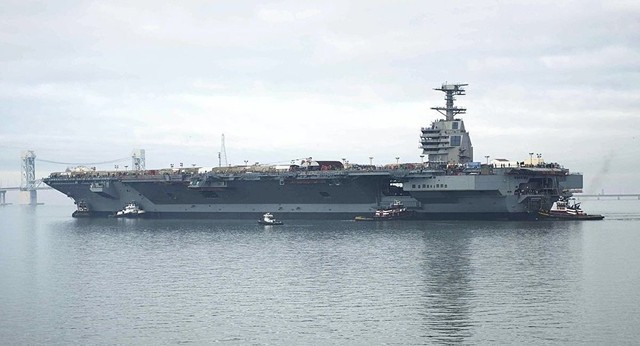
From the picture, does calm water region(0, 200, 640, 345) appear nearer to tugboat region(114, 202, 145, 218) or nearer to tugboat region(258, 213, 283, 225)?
tugboat region(258, 213, 283, 225)

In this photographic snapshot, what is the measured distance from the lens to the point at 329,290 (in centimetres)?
3253

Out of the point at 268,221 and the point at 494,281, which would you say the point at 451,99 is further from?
the point at 494,281

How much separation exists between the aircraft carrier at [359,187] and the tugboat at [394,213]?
1.71 feet

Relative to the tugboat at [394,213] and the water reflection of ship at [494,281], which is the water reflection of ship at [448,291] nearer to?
the water reflection of ship at [494,281]

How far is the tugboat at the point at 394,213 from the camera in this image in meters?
67.9

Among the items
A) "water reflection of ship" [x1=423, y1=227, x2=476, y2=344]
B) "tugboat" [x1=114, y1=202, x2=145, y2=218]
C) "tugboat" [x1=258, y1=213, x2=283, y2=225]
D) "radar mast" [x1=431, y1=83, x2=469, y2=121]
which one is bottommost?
"water reflection of ship" [x1=423, y1=227, x2=476, y2=344]

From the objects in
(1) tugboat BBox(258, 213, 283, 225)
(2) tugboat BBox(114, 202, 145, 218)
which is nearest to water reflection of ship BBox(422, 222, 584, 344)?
(1) tugboat BBox(258, 213, 283, 225)

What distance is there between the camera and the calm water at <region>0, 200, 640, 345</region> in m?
25.3

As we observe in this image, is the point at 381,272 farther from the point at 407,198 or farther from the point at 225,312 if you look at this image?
the point at 407,198

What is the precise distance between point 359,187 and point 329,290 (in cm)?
3747

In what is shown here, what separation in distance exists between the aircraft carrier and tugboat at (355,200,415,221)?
0.52 m

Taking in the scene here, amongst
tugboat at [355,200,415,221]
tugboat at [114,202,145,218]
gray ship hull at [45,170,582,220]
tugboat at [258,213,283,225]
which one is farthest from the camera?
tugboat at [114,202,145,218]

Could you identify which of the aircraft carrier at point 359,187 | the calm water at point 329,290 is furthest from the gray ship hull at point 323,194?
the calm water at point 329,290

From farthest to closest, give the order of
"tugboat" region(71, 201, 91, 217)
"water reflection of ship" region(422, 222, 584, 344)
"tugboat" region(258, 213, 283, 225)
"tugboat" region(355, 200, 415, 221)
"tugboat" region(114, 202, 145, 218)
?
1. "tugboat" region(71, 201, 91, 217)
2. "tugboat" region(114, 202, 145, 218)
3. "tugboat" region(258, 213, 283, 225)
4. "tugboat" region(355, 200, 415, 221)
5. "water reflection of ship" region(422, 222, 584, 344)
